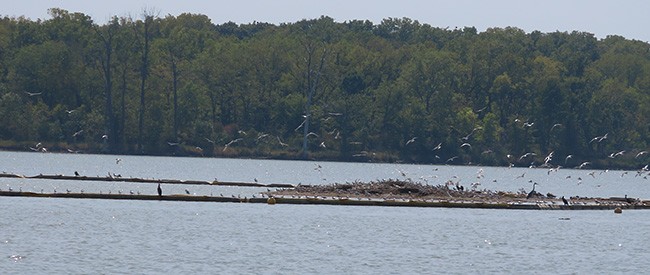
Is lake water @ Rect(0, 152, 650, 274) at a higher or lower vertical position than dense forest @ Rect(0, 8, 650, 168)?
lower

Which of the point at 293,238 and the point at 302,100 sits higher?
the point at 302,100

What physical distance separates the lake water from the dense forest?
59.4m

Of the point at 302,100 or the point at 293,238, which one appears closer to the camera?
the point at 293,238

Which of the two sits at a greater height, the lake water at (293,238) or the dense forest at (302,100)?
the dense forest at (302,100)

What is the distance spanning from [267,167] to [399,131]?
79.0 ft

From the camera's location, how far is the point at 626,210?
244ft

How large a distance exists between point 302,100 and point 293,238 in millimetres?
92111

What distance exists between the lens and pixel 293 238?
5375 centimetres

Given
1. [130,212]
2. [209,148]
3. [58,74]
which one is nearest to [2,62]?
[58,74]

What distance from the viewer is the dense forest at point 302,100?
5615 inches

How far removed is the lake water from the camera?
44812 millimetres

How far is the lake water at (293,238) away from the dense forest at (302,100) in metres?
59.4

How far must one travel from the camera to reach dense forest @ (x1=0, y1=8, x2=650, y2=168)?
142625 mm

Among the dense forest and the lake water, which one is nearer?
the lake water
